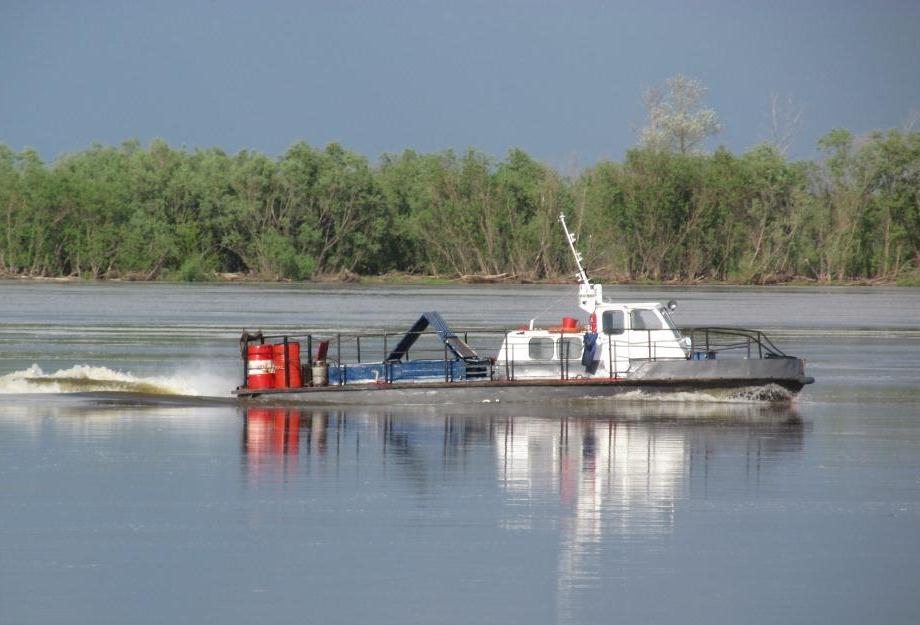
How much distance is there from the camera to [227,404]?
35.6 meters

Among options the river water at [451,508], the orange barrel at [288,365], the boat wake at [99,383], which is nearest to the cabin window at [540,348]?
the river water at [451,508]

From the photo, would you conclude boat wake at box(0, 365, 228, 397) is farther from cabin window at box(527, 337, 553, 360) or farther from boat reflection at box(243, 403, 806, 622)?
cabin window at box(527, 337, 553, 360)

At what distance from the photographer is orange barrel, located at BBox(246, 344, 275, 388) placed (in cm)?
3391

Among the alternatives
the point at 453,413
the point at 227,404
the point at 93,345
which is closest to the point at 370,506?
the point at 453,413

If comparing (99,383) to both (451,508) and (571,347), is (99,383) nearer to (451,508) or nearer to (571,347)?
(571,347)

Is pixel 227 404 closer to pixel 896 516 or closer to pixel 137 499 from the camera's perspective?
pixel 137 499

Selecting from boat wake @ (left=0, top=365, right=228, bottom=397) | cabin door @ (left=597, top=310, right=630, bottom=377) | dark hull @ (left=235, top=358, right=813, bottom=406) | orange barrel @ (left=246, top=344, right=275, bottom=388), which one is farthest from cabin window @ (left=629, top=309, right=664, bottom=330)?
boat wake @ (left=0, top=365, right=228, bottom=397)

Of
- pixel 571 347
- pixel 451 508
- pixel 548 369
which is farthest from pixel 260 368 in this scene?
pixel 451 508

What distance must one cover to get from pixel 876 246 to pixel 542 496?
109 metres

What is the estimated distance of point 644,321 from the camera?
3397 centimetres

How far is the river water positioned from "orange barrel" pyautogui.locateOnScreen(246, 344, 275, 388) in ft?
2.02

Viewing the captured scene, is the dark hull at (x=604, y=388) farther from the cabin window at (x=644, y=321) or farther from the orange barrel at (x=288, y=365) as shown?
the cabin window at (x=644, y=321)

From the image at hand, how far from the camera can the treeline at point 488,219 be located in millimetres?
126688

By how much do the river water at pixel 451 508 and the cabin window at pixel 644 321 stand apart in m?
1.65
